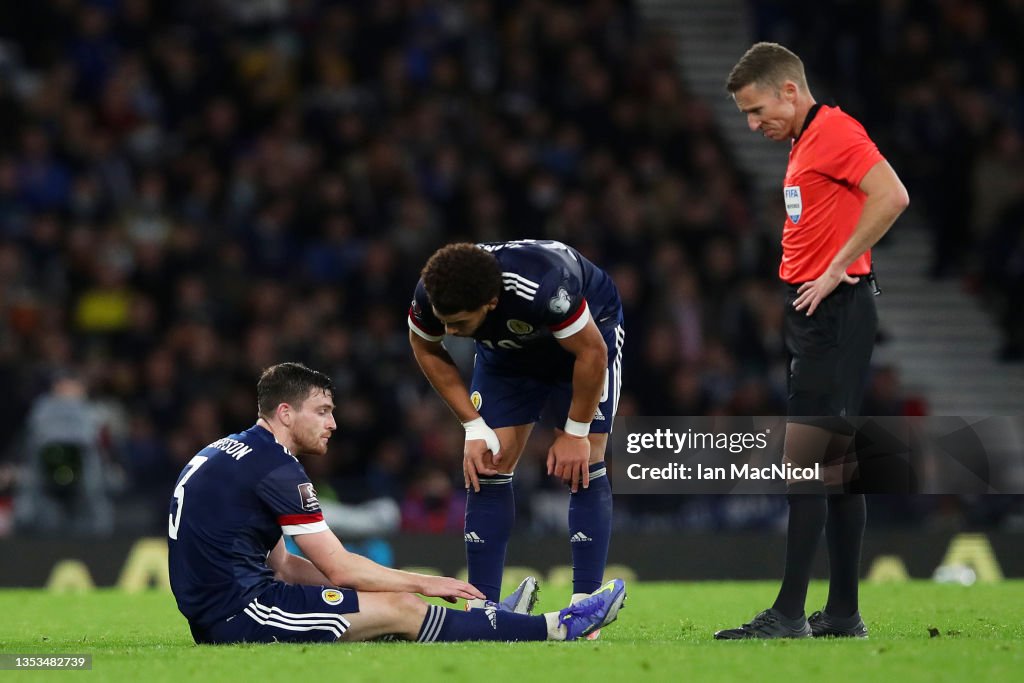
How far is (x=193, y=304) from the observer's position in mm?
13742

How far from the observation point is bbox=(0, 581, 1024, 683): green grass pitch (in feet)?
16.8

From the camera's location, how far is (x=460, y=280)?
6008 millimetres

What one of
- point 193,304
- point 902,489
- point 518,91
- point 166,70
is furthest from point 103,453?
point 902,489

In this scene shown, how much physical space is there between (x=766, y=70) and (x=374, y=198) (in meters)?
8.99

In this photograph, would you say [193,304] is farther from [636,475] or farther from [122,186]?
[636,475]

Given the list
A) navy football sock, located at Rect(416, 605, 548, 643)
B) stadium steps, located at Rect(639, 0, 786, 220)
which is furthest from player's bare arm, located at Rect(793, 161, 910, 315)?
stadium steps, located at Rect(639, 0, 786, 220)

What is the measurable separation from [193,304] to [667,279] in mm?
4355

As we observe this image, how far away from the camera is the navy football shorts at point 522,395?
689cm

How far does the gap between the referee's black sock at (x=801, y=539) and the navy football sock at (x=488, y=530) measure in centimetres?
125

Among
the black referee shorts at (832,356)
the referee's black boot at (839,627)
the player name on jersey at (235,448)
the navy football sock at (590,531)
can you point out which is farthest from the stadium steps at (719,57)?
the player name on jersey at (235,448)

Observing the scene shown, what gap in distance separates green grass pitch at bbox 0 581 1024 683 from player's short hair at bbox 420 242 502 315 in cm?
131

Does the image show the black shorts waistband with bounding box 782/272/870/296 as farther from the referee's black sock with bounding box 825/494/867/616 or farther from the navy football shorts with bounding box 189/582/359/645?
the navy football shorts with bounding box 189/582/359/645

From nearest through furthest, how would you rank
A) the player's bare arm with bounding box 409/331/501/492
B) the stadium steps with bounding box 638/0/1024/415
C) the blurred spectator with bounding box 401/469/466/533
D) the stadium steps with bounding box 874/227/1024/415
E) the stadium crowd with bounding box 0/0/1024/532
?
the player's bare arm with bounding box 409/331/501/492
the blurred spectator with bounding box 401/469/466/533
the stadium crowd with bounding box 0/0/1024/532
the stadium steps with bounding box 874/227/1024/415
the stadium steps with bounding box 638/0/1024/415

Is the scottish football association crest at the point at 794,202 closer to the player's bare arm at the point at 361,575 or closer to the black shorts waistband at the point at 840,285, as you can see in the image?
the black shorts waistband at the point at 840,285
